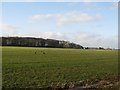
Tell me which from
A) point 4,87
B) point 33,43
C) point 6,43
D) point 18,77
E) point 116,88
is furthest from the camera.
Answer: point 33,43

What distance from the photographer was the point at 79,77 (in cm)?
3319

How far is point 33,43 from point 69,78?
520 ft

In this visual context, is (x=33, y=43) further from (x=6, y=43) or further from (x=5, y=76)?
(x=5, y=76)

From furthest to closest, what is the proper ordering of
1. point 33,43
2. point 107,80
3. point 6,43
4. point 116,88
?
1. point 33,43
2. point 6,43
3. point 107,80
4. point 116,88

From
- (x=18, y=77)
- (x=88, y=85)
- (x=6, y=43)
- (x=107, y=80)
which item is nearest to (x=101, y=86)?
(x=88, y=85)

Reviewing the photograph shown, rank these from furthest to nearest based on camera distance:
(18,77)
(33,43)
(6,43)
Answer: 1. (33,43)
2. (6,43)
3. (18,77)

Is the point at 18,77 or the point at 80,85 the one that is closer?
the point at 80,85

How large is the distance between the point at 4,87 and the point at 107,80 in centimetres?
1262

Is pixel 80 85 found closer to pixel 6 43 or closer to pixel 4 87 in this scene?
pixel 4 87

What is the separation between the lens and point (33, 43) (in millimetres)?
189250

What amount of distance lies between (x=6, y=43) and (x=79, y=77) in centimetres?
14034

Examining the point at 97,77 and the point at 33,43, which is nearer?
the point at 97,77

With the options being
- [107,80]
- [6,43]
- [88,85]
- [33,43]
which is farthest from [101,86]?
[33,43]

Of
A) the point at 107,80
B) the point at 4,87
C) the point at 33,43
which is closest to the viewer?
the point at 4,87
